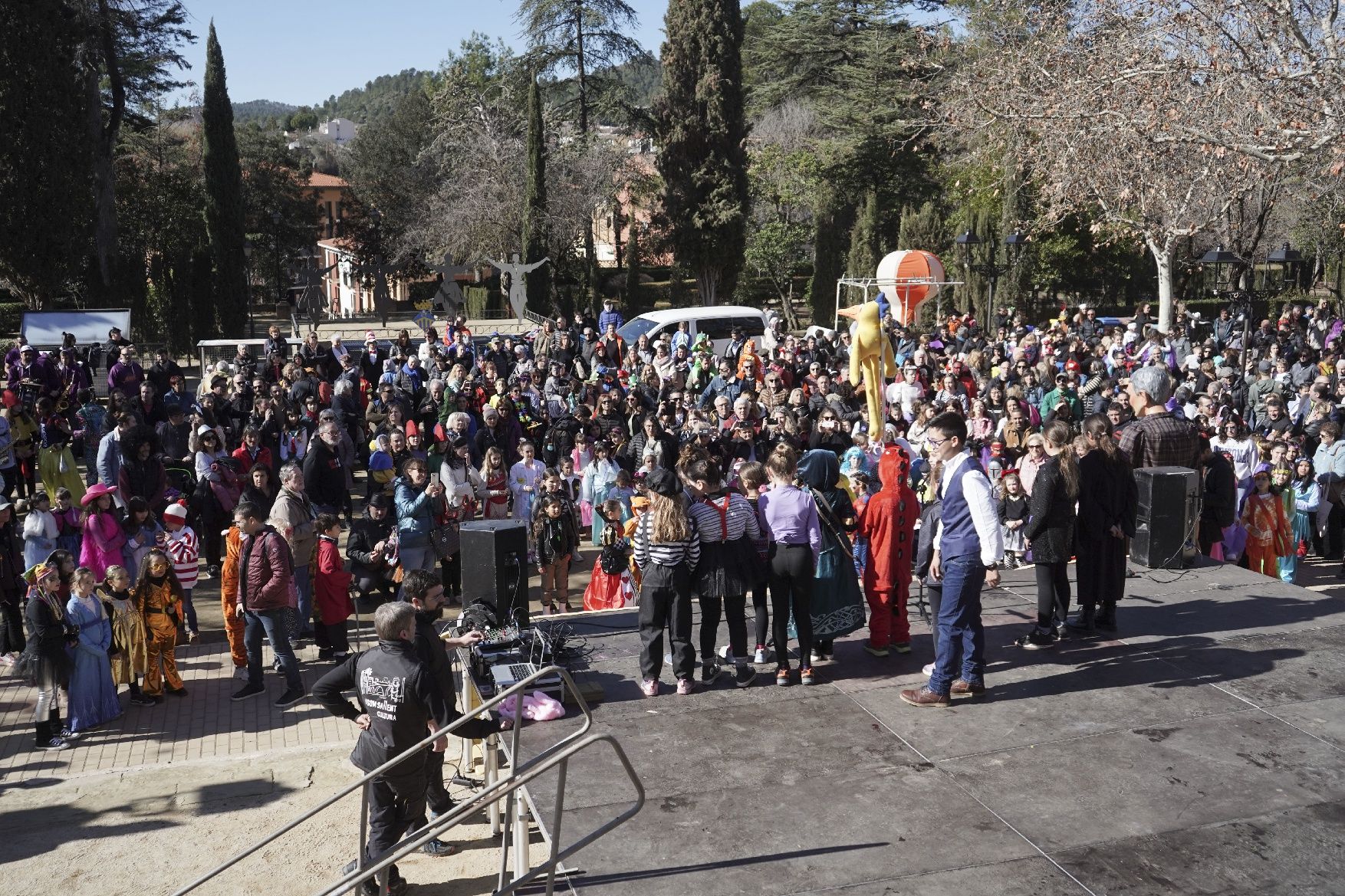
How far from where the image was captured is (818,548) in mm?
6969

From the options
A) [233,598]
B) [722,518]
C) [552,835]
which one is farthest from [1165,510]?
[233,598]

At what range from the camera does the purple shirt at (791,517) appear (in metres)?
6.72

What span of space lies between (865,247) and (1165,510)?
2733 cm

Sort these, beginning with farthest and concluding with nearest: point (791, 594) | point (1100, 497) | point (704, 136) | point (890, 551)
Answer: point (704, 136) → point (1100, 497) → point (890, 551) → point (791, 594)

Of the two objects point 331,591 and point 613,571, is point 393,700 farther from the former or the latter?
point 613,571

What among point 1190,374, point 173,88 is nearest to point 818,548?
point 1190,374

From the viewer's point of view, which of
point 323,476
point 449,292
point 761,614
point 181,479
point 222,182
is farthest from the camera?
point 449,292

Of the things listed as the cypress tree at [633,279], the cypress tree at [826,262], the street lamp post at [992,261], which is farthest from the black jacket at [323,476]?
the cypress tree at [826,262]

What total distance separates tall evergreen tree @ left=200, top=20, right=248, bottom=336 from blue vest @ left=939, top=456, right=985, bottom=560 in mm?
28268

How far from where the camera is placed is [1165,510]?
8914 mm

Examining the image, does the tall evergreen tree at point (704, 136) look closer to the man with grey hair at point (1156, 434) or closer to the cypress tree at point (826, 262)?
the cypress tree at point (826, 262)

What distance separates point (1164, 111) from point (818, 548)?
26.0 feet

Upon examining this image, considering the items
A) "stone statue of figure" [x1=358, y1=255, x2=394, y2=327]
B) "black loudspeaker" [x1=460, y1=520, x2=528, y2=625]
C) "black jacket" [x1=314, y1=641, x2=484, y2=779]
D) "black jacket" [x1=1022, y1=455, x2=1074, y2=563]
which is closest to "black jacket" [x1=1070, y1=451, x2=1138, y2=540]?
"black jacket" [x1=1022, y1=455, x2=1074, y2=563]

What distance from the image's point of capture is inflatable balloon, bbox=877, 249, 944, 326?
92.6 feet
